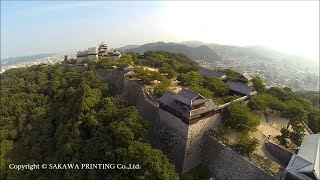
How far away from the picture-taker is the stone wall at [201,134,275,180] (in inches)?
558

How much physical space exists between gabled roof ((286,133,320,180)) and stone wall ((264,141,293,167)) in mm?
1076

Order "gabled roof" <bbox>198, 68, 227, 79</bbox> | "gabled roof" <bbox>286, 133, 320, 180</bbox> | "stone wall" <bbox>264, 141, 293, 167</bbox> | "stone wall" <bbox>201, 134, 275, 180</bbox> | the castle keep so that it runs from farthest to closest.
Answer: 1. the castle keep
2. "gabled roof" <bbox>198, 68, 227, 79</bbox>
3. "stone wall" <bbox>264, 141, 293, 167</bbox>
4. "stone wall" <bbox>201, 134, 275, 180</bbox>
5. "gabled roof" <bbox>286, 133, 320, 180</bbox>

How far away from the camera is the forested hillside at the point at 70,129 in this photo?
1454 centimetres

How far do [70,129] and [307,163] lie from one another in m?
18.1

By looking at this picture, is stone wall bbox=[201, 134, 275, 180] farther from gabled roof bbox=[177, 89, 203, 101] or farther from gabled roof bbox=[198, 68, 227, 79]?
gabled roof bbox=[198, 68, 227, 79]

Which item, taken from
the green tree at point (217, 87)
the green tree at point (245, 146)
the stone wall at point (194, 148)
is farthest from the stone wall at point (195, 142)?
the green tree at point (217, 87)

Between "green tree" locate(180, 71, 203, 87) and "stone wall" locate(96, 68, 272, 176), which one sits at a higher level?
"green tree" locate(180, 71, 203, 87)

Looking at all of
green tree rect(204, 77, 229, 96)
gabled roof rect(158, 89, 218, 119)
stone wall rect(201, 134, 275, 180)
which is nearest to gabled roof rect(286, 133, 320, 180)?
stone wall rect(201, 134, 275, 180)

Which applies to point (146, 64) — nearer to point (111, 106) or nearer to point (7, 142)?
point (111, 106)

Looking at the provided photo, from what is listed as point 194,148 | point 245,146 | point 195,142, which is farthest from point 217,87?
point 245,146

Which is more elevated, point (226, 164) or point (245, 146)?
point (245, 146)

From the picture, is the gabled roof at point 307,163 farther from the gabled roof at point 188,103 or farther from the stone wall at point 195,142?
the gabled roof at point 188,103

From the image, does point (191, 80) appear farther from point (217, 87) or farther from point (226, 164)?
point (226, 164)

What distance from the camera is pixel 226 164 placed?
51.2ft
